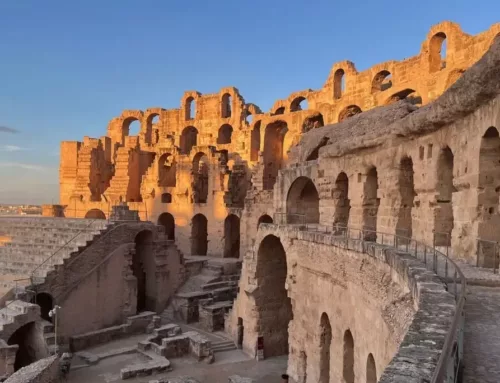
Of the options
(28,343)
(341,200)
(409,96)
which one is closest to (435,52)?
(409,96)

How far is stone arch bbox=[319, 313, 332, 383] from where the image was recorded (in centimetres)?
1293

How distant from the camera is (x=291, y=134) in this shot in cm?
3197

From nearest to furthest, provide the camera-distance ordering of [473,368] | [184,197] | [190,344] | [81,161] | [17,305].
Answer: [473,368], [17,305], [190,344], [184,197], [81,161]

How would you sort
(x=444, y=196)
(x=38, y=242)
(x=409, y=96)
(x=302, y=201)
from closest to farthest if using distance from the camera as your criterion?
(x=444, y=196)
(x=302, y=201)
(x=38, y=242)
(x=409, y=96)

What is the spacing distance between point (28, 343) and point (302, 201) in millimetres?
12258

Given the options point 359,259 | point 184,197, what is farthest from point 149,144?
point 359,259

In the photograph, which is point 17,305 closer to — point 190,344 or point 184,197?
point 190,344

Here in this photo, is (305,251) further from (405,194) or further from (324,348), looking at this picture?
(405,194)

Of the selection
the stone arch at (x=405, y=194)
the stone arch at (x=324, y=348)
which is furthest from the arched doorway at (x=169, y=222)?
the stone arch at (x=405, y=194)

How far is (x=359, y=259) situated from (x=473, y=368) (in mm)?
6093

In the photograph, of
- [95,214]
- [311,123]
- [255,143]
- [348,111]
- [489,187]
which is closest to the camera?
[489,187]

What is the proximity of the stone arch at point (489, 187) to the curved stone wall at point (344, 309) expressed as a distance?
2.15 meters

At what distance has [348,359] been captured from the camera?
36.9 ft

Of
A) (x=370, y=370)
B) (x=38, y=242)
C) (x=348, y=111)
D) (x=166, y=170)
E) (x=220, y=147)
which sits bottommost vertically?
(x=370, y=370)
